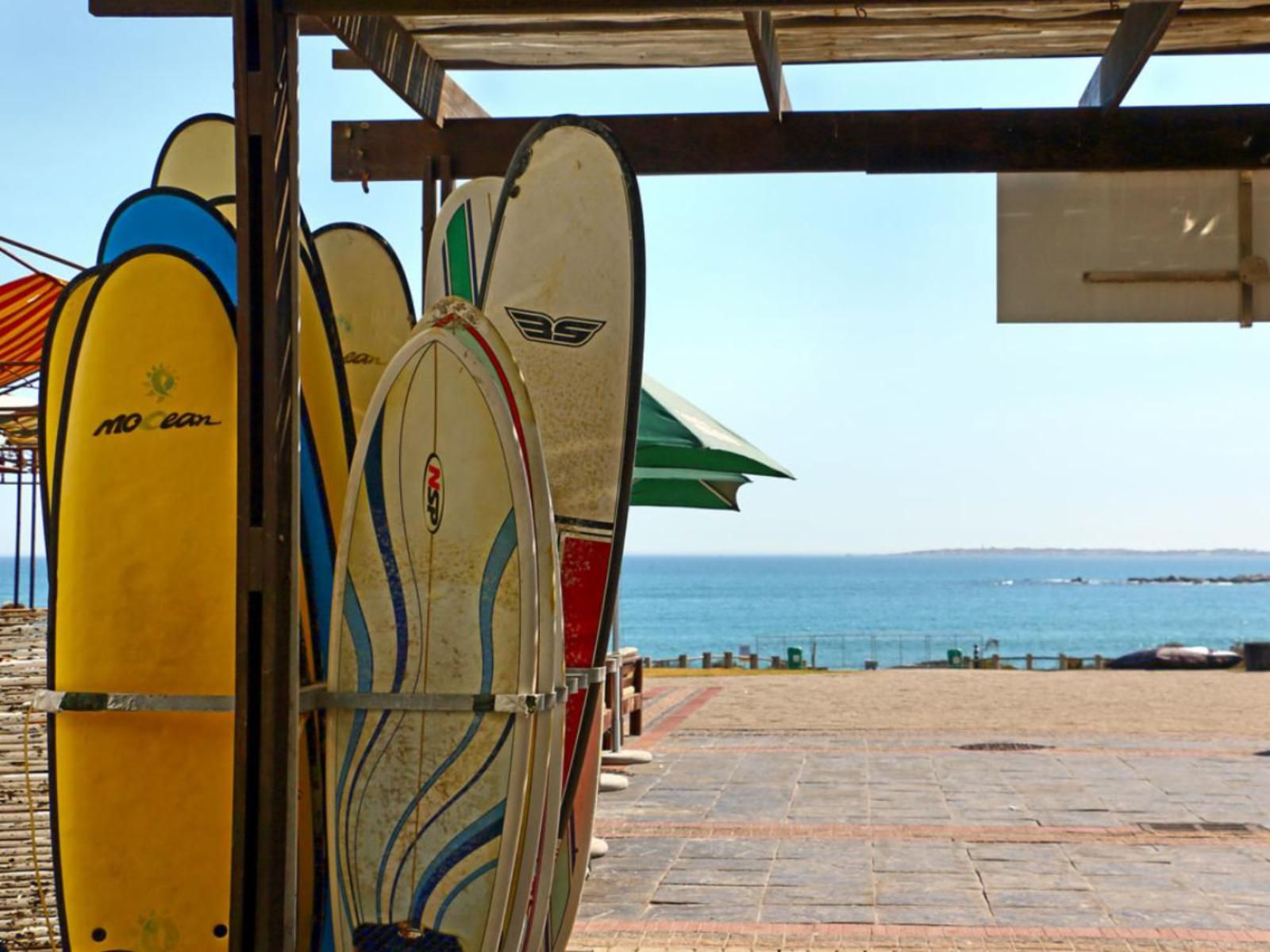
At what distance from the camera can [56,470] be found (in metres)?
4.92

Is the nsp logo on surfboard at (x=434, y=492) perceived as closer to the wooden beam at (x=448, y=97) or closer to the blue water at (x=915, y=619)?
the wooden beam at (x=448, y=97)

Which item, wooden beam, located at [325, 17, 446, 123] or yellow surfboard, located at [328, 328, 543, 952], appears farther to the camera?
wooden beam, located at [325, 17, 446, 123]

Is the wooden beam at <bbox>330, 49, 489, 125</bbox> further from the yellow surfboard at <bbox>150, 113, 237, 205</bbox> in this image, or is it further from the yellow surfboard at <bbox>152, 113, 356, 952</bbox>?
the yellow surfboard at <bbox>152, 113, 356, 952</bbox>

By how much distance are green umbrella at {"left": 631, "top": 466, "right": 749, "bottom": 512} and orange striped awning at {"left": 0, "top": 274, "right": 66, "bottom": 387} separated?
451cm

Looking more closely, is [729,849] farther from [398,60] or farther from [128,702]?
[398,60]

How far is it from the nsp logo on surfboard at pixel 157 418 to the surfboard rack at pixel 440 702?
0.97 metres

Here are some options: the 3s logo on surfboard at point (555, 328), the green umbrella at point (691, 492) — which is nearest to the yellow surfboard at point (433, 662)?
the 3s logo on surfboard at point (555, 328)

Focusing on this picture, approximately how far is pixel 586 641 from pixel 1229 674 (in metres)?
17.6

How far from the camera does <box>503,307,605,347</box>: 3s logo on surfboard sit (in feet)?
19.2

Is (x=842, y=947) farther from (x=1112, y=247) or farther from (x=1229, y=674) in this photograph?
(x=1229, y=674)

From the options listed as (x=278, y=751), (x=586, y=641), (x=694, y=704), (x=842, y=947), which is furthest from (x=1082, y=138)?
(x=694, y=704)

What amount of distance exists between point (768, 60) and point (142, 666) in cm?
347

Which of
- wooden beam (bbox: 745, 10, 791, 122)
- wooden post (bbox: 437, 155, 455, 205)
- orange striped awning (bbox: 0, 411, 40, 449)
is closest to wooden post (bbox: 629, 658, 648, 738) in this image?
orange striped awning (bbox: 0, 411, 40, 449)

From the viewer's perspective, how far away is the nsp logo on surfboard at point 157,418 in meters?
4.89
